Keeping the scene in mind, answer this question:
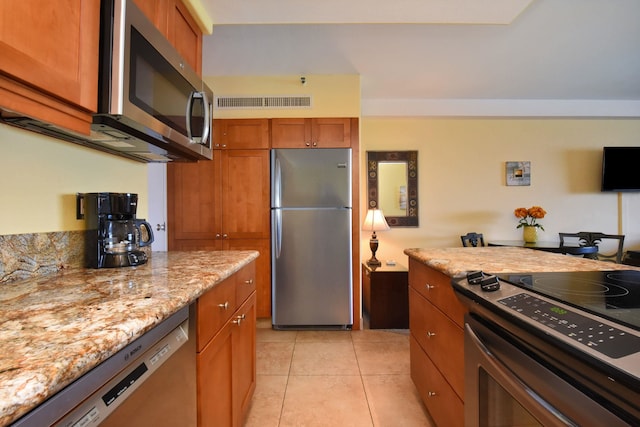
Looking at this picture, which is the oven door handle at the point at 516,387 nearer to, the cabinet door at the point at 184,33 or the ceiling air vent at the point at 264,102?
the cabinet door at the point at 184,33

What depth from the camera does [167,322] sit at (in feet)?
2.45

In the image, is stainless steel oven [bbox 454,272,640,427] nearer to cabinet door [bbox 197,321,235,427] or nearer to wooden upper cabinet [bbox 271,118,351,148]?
cabinet door [bbox 197,321,235,427]

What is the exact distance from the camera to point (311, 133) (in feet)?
9.20

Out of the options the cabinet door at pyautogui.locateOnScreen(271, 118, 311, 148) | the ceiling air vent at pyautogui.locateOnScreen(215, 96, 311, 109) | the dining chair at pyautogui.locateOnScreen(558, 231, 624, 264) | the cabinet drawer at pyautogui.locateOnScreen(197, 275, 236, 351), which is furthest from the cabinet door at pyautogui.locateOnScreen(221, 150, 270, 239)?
the dining chair at pyautogui.locateOnScreen(558, 231, 624, 264)

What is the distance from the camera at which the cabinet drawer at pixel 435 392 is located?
114 centimetres

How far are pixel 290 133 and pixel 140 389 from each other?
2491mm

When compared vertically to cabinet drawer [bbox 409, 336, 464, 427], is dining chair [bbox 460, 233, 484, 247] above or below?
above

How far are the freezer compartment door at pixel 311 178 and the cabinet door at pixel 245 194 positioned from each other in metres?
0.14

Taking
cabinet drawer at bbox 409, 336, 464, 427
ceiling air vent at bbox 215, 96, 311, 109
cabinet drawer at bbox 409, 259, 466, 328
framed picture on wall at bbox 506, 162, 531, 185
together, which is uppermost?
ceiling air vent at bbox 215, 96, 311, 109

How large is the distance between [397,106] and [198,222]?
8.96 feet

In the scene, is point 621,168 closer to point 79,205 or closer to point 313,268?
point 313,268

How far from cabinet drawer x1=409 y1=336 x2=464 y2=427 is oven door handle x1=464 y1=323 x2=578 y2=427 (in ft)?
0.91

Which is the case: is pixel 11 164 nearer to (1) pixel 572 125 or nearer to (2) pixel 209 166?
(2) pixel 209 166

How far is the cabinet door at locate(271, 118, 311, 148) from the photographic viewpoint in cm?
280
